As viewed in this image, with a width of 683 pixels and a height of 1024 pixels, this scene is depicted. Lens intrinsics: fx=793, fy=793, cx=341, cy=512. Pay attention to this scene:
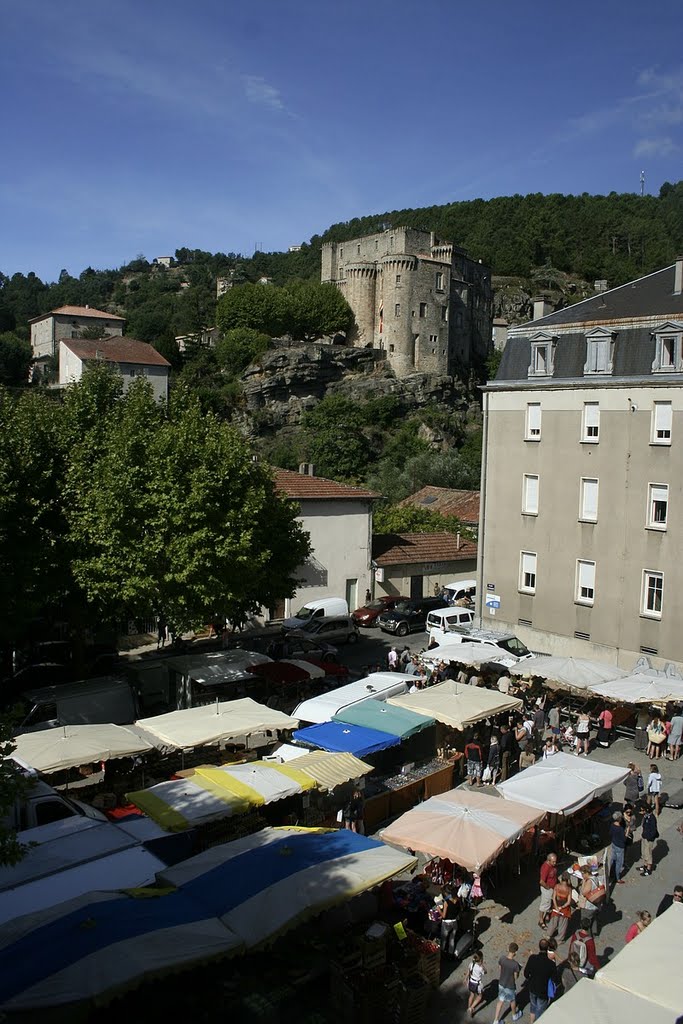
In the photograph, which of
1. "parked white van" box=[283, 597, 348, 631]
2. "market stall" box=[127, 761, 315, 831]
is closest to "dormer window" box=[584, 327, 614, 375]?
"parked white van" box=[283, 597, 348, 631]

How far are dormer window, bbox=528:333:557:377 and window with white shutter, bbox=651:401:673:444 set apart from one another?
3.98 m

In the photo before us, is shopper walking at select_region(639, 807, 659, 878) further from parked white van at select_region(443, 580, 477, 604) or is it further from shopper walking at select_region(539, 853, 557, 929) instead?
parked white van at select_region(443, 580, 477, 604)

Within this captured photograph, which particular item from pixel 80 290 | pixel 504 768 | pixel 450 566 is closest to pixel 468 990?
pixel 504 768

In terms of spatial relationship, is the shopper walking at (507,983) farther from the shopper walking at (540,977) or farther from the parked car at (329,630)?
the parked car at (329,630)

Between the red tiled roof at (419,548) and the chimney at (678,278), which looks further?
the red tiled roof at (419,548)

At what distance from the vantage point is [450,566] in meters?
36.5

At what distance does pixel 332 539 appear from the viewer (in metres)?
32.6

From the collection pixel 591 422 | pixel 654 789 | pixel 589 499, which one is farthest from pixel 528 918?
pixel 591 422

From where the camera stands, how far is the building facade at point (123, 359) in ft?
243

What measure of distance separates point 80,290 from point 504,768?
527 ft

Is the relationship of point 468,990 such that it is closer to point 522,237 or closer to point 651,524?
point 651,524

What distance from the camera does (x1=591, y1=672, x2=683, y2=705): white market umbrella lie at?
17734 mm

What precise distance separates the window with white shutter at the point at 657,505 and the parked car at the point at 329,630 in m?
10.9

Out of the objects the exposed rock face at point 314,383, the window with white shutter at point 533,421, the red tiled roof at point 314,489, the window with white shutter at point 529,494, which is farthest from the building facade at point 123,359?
the window with white shutter at point 529,494
